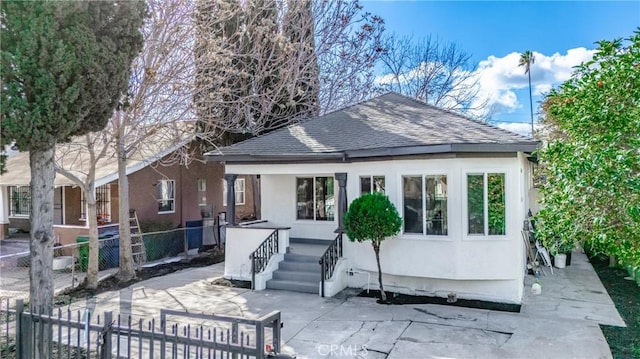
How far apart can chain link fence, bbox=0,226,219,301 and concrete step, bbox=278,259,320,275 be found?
203 inches

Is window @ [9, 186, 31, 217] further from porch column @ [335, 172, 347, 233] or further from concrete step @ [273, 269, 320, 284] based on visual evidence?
porch column @ [335, 172, 347, 233]

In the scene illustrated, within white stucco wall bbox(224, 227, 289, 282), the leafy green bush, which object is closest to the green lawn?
the leafy green bush

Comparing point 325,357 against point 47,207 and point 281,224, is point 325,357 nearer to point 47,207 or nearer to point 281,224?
point 47,207

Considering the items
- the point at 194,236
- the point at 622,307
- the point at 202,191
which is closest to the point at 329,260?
the point at 622,307

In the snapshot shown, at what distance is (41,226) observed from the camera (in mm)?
5688

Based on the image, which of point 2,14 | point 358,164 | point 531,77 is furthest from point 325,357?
point 531,77

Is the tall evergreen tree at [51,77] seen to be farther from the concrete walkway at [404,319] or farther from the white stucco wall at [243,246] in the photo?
the white stucco wall at [243,246]

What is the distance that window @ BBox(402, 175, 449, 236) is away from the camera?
374 inches

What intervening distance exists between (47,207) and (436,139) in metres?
7.41

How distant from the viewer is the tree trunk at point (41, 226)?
18.6 ft

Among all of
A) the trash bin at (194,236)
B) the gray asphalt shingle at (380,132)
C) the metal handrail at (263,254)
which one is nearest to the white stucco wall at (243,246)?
the metal handrail at (263,254)

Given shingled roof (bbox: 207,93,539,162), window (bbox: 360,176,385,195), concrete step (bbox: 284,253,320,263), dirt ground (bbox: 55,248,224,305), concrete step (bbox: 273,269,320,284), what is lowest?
dirt ground (bbox: 55,248,224,305)

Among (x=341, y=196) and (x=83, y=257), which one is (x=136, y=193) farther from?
(x=341, y=196)

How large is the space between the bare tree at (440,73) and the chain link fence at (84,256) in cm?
1569
